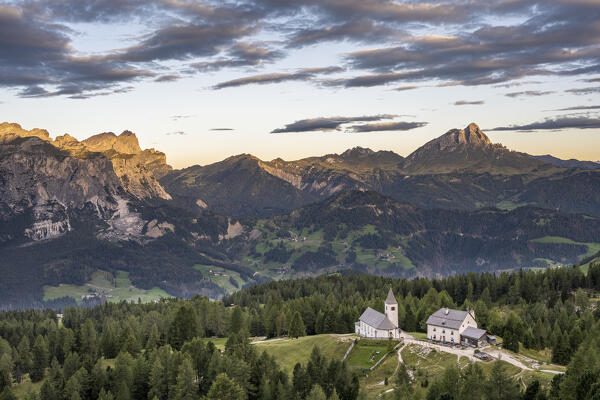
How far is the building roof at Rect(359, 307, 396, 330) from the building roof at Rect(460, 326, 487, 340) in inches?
750

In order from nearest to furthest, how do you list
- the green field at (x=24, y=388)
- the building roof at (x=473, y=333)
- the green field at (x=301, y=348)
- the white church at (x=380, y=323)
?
the building roof at (x=473, y=333) → the green field at (x=24, y=388) → the green field at (x=301, y=348) → the white church at (x=380, y=323)

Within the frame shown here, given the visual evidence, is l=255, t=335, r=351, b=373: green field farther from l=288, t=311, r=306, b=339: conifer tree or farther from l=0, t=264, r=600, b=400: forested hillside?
l=0, t=264, r=600, b=400: forested hillside

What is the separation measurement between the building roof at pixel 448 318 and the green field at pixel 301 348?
22635mm

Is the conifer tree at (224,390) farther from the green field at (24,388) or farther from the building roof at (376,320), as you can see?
the green field at (24,388)

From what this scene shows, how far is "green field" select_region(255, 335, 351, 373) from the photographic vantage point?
156 m

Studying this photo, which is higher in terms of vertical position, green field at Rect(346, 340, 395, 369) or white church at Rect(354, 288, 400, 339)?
white church at Rect(354, 288, 400, 339)

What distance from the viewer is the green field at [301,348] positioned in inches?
6142

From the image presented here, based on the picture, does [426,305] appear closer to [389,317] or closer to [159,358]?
[389,317]

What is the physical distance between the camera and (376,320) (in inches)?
6506

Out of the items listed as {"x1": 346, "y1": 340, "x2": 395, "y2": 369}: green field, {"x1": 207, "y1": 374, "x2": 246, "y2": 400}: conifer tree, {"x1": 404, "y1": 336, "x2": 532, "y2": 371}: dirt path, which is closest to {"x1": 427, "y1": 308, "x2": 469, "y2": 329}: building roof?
{"x1": 404, "y1": 336, "x2": 532, "y2": 371}: dirt path

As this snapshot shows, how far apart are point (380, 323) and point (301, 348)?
22114 mm

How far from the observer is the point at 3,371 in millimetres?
153125

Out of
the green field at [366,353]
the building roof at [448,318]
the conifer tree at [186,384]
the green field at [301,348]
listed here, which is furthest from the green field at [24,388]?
the building roof at [448,318]

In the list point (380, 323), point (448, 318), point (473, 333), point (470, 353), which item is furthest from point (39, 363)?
point (473, 333)
